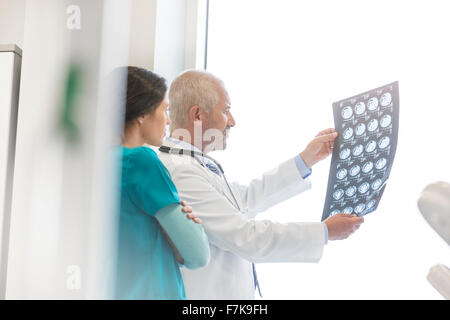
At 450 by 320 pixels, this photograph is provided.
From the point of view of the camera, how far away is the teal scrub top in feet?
3.17

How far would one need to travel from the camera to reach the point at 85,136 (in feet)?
2.33

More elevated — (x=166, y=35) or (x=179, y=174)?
(x=166, y=35)

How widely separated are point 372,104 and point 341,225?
0.31 metres

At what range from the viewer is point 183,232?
977mm

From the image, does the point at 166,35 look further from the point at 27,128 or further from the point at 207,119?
the point at 27,128

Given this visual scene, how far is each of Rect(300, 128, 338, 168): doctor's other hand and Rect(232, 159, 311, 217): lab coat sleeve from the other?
0.05m

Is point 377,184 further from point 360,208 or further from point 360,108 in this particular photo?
point 360,108

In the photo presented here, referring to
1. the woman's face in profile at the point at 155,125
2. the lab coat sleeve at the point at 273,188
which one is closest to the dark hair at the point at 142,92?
the woman's face in profile at the point at 155,125

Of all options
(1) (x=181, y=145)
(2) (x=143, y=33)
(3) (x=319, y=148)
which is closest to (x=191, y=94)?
(1) (x=181, y=145)

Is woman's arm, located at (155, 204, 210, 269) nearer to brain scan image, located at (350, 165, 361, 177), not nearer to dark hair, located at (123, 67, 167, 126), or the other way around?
dark hair, located at (123, 67, 167, 126)

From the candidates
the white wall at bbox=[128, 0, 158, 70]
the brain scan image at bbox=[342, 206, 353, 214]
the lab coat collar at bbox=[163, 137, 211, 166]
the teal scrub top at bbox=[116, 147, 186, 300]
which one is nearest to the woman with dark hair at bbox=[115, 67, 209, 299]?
the teal scrub top at bbox=[116, 147, 186, 300]

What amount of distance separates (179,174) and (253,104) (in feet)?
1.98

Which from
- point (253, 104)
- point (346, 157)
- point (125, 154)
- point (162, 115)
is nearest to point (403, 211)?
point (346, 157)

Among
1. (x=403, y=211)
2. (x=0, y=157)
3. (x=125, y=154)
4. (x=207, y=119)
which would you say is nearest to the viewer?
(x=125, y=154)
